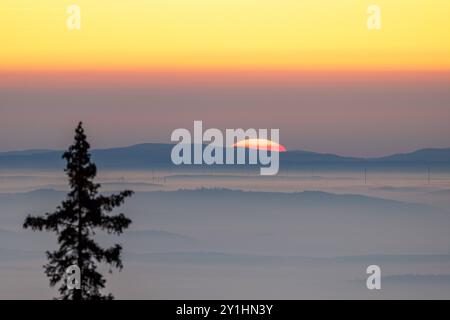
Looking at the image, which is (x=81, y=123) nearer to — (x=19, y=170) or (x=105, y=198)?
(x=105, y=198)
